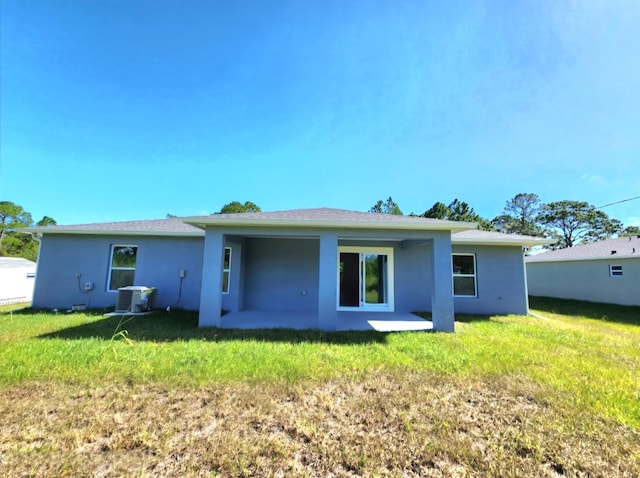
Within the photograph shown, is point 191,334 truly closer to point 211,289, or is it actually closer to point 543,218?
point 211,289

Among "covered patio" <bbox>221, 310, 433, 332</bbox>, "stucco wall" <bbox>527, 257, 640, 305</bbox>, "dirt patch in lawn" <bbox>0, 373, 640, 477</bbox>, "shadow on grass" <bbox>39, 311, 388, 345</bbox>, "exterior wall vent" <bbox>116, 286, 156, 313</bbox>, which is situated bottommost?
"dirt patch in lawn" <bbox>0, 373, 640, 477</bbox>

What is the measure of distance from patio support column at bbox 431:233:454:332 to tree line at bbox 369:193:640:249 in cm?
2296

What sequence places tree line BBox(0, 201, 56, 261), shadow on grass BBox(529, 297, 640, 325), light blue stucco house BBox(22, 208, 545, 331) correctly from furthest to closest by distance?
tree line BBox(0, 201, 56, 261), shadow on grass BBox(529, 297, 640, 325), light blue stucco house BBox(22, 208, 545, 331)

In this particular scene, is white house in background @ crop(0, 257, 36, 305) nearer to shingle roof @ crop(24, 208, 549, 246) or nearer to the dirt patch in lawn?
shingle roof @ crop(24, 208, 549, 246)

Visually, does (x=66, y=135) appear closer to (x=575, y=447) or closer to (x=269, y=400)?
(x=269, y=400)

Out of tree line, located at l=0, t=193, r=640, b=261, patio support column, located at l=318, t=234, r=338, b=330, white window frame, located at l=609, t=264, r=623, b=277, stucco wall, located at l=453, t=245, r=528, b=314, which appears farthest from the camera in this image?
tree line, located at l=0, t=193, r=640, b=261

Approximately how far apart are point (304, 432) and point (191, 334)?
4.54 m

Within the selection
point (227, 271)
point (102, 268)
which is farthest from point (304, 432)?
point (102, 268)

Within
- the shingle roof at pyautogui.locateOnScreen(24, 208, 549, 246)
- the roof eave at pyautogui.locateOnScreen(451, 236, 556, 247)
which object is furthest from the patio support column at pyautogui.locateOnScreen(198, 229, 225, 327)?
the roof eave at pyautogui.locateOnScreen(451, 236, 556, 247)

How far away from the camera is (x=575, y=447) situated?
260cm

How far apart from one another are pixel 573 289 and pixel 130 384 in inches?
857

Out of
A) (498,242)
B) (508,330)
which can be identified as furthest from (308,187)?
(508,330)

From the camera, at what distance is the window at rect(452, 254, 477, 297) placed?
34.1 feet

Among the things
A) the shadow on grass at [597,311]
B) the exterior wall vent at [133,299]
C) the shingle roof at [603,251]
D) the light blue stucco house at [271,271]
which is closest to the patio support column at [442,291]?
the light blue stucco house at [271,271]
